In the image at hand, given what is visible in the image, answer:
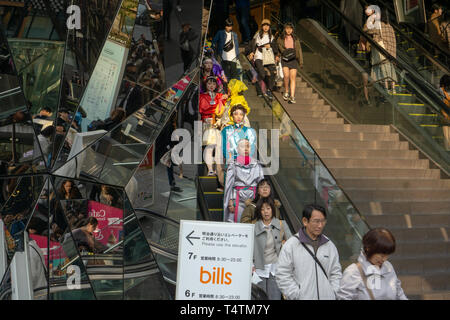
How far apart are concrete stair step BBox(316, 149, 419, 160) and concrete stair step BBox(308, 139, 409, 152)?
0.17 m

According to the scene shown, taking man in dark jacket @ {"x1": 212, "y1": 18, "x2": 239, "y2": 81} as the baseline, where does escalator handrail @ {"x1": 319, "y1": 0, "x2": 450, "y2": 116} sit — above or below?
below

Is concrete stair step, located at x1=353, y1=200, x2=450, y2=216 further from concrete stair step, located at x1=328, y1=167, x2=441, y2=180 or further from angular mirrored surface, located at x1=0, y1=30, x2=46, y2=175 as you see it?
angular mirrored surface, located at x1=0, y1=30, x2=46, y2=175

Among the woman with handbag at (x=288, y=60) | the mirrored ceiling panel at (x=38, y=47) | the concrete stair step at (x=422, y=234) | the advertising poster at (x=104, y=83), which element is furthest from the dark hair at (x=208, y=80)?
the mirrored ceiling panel at (x=38, y=47)

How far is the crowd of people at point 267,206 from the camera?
5.12m

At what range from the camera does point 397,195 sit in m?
9.79

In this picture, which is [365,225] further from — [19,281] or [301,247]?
[19,281]

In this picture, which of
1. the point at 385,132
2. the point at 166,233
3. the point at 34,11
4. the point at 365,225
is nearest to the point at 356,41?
the point at 385,132

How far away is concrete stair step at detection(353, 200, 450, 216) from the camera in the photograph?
9.20 meters

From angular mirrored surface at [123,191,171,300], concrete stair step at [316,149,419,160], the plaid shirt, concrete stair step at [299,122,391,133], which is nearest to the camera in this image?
angular mirrored surface at [123,191,171,300]

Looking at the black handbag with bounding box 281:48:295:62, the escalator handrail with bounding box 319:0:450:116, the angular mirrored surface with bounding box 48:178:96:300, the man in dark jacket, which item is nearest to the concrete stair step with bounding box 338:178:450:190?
the escalator handrail with bounding box 319:0:450:116

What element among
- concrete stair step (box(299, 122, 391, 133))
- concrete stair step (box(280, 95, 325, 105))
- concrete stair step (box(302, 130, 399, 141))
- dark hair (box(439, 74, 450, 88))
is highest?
dark hair (box(439, 74, 450, 88))

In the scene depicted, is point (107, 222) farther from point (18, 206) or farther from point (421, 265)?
point (421, 265)

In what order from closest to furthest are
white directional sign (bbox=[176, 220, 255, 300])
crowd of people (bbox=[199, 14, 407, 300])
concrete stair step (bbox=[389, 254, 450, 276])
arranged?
white directional sign (bbox=[176, 220, 255, 300]) → crowd of people (bbox=[199, 14, 407, 300]) → concrete stair step (bbox=[389, 254, 450, 276])

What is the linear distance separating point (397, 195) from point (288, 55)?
4.07 meters
